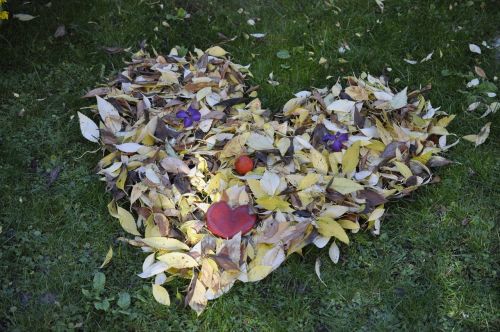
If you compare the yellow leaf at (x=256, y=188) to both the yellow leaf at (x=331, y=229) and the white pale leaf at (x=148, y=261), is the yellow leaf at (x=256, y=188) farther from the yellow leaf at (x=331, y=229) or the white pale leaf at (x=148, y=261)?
the white pale leaf at (x=148, y=261)

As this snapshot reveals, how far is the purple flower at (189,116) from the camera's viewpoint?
112 inches

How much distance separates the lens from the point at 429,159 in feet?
9.01

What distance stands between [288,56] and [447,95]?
96 centimetres

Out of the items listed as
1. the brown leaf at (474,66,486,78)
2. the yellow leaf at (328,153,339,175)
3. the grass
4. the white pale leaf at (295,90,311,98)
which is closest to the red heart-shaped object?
the grass

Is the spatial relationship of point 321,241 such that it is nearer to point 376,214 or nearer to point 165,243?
point 376,214

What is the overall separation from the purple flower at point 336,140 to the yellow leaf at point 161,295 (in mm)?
1051

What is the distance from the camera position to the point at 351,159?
2600 mm

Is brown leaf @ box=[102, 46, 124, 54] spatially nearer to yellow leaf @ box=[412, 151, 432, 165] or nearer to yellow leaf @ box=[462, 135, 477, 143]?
yellow leaf @ box=[412, 151, 432, 165]

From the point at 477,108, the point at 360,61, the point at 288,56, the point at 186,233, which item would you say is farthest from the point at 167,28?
the point at 477,108

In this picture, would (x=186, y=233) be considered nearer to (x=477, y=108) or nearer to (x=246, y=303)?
(x=246, y=303)

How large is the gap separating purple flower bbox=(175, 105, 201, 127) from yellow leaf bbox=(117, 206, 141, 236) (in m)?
0.57

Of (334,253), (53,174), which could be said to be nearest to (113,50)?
(53,174)

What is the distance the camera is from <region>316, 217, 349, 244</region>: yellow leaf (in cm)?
237

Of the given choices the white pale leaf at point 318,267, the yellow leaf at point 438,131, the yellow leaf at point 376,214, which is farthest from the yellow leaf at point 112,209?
the yellow leaf at point 438,131
